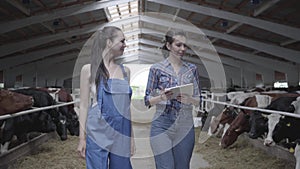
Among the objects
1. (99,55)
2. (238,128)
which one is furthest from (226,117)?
(99,55)

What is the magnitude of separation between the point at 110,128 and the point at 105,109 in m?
0.10

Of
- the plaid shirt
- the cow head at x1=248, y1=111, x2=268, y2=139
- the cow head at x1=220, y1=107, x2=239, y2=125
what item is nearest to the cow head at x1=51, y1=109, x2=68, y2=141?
the cow head at x1=220, y1=107, x2=239, y2=125

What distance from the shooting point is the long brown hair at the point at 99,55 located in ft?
6.20

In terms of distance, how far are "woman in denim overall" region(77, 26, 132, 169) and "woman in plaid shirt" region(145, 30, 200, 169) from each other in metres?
0.22

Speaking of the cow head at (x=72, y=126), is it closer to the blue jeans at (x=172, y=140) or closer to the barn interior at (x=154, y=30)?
the barn interior at (x=154, y=30)

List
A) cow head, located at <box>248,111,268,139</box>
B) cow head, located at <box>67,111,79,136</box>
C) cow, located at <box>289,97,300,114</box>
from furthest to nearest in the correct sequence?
cow head, located at <box>67,111,79,136</box> → cow head, located at <box>248,111,268,139</box> → cow, located at <box>289,97,300,114</box>

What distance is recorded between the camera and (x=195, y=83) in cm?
218

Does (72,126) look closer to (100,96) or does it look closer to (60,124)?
(60,124)

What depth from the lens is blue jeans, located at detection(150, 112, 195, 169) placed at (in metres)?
2.05

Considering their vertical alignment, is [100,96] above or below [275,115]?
above

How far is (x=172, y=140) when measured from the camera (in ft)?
6.89

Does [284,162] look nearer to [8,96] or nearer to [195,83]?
[195,83]

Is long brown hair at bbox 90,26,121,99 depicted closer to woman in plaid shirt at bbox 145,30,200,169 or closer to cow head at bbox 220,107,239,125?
woman in plaid shirt at bbox 145,30,200,169

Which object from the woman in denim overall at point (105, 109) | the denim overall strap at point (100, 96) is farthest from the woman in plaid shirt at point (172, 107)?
the denim overall strap at point (100, 96)
